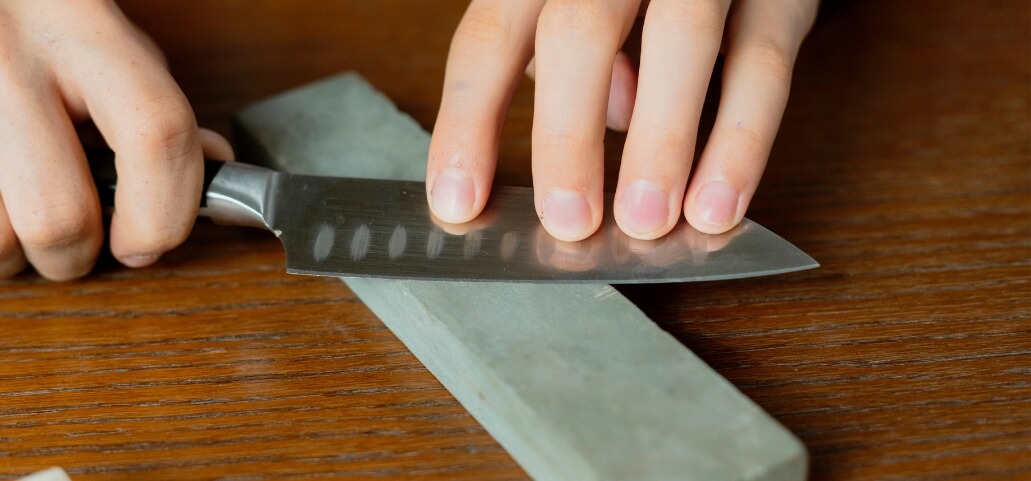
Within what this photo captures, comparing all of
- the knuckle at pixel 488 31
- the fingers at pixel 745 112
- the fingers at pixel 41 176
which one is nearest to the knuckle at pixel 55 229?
the fingers at pixel 41 176

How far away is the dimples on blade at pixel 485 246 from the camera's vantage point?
0.75 metres

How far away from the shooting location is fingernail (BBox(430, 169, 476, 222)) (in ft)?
2.61

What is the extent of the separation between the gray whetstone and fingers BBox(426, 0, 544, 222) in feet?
0.28

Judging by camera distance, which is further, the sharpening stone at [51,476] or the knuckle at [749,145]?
the knuckle at [749,145]

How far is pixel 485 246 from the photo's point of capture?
78cm

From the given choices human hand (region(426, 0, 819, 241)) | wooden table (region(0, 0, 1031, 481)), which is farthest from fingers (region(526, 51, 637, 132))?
human hand (region(426, 0, 819, 241))

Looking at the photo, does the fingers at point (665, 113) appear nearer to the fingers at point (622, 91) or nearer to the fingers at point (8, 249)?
the fingers at point (622, 91)

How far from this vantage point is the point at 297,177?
0.86 metres

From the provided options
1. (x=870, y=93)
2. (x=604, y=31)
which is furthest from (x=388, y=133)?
(x=870, y=93)

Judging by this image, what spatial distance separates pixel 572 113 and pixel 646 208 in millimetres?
96

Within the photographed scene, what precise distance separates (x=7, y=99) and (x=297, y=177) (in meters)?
0.24

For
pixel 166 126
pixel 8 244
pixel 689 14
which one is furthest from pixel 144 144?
pixel 689 14

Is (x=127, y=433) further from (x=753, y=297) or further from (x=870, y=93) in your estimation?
(x=870, y=93)

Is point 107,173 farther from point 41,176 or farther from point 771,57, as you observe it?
point 771,57
